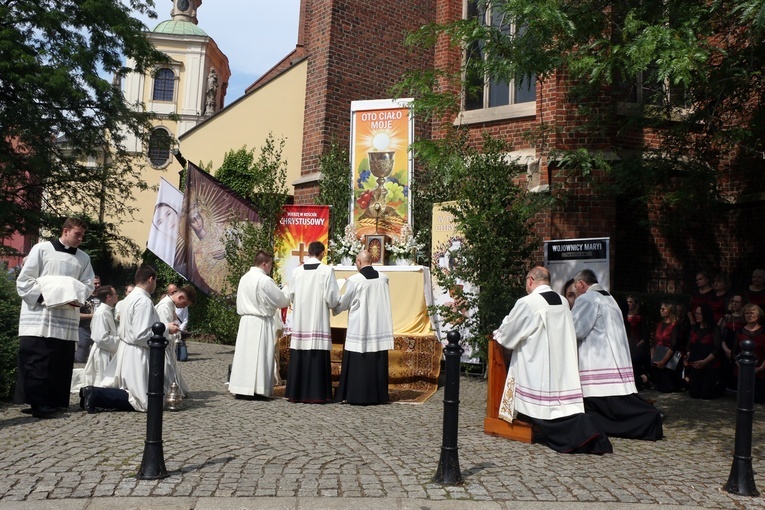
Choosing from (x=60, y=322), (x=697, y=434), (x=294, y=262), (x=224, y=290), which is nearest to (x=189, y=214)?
(x=224, y=290)

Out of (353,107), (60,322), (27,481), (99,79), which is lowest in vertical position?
(27,481)

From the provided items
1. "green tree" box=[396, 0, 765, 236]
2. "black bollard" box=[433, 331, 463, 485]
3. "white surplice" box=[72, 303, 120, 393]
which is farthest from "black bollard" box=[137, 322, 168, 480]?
"green tree" box=[396, 0, 765, 236]

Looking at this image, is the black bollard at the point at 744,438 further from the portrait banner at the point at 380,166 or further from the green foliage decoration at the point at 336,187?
the green foliage decoration at the point at 336,187

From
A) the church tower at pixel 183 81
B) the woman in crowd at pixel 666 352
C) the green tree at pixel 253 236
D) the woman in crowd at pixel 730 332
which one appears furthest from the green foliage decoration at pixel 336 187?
the church tower at pixel 183 81

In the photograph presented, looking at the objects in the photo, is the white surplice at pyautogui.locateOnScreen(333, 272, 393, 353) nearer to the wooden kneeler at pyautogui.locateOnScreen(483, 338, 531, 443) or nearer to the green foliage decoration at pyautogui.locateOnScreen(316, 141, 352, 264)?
the wooden kneeler at pyautogui.locateOnScreen(483, 338, 531, 443)

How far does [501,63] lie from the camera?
7867 millimetres

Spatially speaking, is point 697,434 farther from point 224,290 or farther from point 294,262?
point 224,290

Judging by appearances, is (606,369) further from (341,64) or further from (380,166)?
(341,64)

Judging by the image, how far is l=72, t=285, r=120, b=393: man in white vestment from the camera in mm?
9008

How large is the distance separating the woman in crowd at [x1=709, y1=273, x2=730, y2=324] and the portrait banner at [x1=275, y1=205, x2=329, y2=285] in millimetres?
6789

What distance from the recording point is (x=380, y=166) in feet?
46.9

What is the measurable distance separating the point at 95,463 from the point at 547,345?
13.2 ft

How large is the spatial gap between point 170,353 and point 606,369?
4973 mm

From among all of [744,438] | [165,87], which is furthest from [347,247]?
[165,87]
